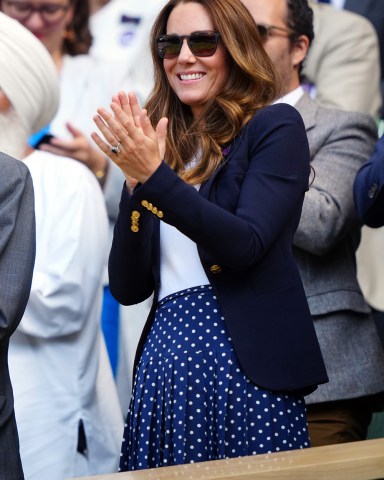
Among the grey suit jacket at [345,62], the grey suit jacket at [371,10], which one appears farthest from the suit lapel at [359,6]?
the grey suit jacket at [345,62]

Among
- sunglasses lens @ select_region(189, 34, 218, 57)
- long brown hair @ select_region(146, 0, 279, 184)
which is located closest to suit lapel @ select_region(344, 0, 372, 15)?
long brown hair @ select_region(146, 0, 279, 184)

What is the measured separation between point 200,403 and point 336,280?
1.10 m

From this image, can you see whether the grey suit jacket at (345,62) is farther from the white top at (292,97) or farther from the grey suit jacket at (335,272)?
the grey suit jacket at (335,272)

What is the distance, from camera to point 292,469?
2.29 meters

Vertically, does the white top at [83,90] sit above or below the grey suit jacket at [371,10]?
below

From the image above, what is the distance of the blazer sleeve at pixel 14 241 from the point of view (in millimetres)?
2770

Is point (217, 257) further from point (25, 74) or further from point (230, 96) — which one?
point (25, 74)

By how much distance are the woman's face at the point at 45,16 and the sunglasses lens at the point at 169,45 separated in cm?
263

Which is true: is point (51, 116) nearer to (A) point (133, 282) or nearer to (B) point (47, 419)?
(B) point (47, 419)

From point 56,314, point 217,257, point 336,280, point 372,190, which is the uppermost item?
point 217,257

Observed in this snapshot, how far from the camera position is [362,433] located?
12.4ft

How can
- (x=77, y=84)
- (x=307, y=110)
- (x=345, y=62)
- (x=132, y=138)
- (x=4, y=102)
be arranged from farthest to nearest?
(x=77, y=84) → (x=345, y=62) → (x=4, y=102) → (x=307, y=110) → (x=132, y=138)

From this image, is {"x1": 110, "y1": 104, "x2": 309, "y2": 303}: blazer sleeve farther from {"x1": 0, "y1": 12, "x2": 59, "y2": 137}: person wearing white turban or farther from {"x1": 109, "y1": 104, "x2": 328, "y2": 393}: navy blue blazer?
{"x1": 0, "y1": 12, "x2": 59, "y2": 137}: person wearing white turban

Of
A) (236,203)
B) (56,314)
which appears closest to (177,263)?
(236,203)
